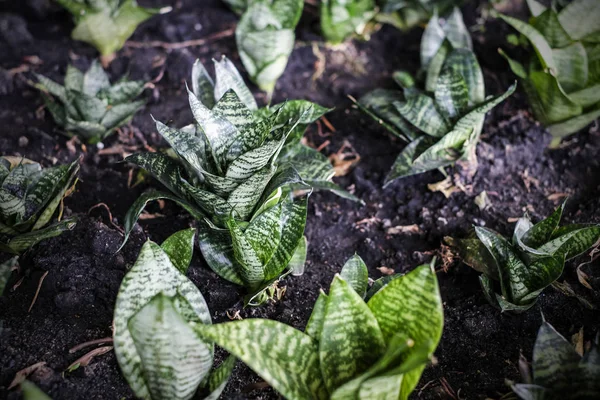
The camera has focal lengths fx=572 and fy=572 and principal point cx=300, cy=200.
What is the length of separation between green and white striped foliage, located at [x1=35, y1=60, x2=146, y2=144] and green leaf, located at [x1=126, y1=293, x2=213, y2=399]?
1.03m

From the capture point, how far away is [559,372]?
120 centimetres

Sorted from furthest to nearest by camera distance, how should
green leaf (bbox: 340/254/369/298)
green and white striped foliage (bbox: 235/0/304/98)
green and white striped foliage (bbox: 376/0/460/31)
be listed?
green and white striped foliage (bbox: 376/0/460/31) → green and white striped foliage (bbox: 235/0/304/98) → green leaf (bbox: 340/254/369/298)

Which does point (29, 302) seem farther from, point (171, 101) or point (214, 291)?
point (171, 101)

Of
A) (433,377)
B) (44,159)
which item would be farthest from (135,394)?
(44,159)

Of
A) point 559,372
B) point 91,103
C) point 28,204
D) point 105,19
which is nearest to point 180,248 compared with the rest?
point 28,204

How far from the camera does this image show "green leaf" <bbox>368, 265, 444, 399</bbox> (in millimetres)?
1060

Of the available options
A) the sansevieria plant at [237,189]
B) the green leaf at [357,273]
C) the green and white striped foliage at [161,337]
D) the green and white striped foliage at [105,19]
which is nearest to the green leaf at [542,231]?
the green leaf at [357,273]

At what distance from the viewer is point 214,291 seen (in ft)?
5.18

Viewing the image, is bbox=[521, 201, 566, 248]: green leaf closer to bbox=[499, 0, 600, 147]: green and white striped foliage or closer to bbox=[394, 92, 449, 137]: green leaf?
bbox=[394, 92, 449, 137]: green leaf

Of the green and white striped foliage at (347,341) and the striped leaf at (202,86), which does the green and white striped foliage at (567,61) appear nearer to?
the striped leaf at (202,86)

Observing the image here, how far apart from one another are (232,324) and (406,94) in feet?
3.97

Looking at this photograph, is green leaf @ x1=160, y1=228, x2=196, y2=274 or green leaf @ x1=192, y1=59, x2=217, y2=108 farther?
green leaf @ x1=192, y1=59, x2=217, y2=108

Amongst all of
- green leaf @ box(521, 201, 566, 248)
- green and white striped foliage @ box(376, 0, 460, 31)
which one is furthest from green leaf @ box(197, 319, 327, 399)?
green and white striped foliage @ box(376, 0, 460, 31)

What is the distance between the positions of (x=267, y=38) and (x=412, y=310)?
1.31m
